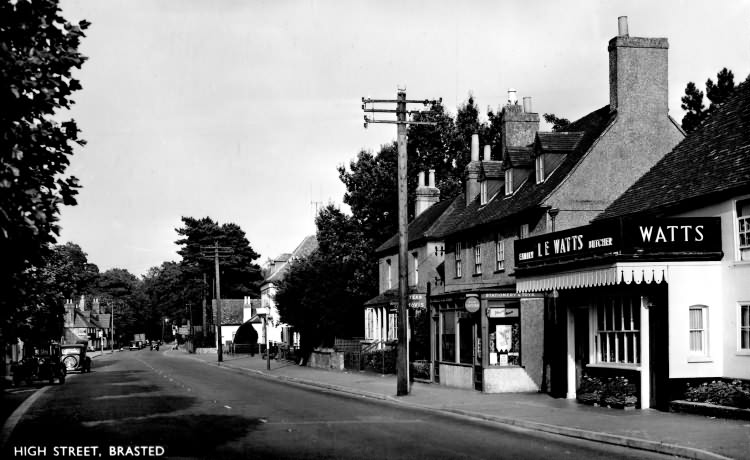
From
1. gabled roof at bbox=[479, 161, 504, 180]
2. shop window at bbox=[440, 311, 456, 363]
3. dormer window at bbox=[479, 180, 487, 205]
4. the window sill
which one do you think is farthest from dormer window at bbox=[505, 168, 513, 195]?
the window sill

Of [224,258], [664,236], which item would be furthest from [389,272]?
[224,258]

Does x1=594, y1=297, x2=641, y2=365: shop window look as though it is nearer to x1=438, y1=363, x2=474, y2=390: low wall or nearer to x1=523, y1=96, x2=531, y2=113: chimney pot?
x1=438, y1=363, x2=474, y2=390: low wall

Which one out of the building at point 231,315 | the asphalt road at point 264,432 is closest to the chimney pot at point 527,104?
the asphalt road at point 264,432

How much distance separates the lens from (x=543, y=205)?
30078 millimetres

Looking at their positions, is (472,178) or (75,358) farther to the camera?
(75,358)

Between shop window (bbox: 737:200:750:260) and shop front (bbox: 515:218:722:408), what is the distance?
0.57 meters

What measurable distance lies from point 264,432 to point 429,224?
32.3m

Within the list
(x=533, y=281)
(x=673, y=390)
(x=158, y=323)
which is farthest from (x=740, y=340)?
(x=158, y=323)

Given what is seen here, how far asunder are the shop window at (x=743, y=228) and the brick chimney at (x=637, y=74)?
34.9 ft

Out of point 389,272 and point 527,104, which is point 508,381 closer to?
point 527,104

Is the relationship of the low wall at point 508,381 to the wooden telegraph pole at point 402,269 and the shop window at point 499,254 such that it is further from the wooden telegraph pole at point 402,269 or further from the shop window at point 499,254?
the shop window at point 499,254

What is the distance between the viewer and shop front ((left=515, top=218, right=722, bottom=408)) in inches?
839

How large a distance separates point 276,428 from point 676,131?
19265mm

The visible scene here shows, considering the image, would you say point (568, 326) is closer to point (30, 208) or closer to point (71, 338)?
point (30, 208)
